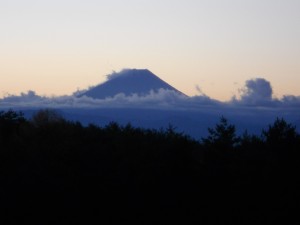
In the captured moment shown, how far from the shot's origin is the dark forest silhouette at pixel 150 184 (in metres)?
28.6

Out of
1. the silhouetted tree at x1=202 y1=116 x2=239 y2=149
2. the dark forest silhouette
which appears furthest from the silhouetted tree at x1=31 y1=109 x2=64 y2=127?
the dark forest silhouette

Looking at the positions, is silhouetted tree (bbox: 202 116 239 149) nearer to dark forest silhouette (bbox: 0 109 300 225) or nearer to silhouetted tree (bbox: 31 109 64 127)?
dark forest silhouette (bbox: 0 109 300 225)

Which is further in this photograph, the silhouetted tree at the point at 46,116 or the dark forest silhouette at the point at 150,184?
the silhouetted tree at the point at 46,116

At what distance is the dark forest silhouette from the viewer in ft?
93.8

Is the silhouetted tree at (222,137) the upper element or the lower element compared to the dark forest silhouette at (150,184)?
upper

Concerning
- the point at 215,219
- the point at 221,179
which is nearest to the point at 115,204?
the point at 215,219

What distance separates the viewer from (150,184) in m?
32.0

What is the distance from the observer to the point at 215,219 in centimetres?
3045

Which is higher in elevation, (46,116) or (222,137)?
(46,116)

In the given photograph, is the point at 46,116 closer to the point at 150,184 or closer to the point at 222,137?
the point at 222,137

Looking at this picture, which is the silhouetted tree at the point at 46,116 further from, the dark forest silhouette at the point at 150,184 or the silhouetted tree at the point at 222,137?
the dark forest silhouette at the point at 150,184

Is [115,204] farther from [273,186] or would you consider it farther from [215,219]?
[273,186]

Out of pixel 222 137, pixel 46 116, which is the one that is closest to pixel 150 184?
pixel 222 137

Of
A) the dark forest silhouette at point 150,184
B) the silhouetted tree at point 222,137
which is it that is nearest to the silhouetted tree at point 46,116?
the silhouetted tree at point 222,137
